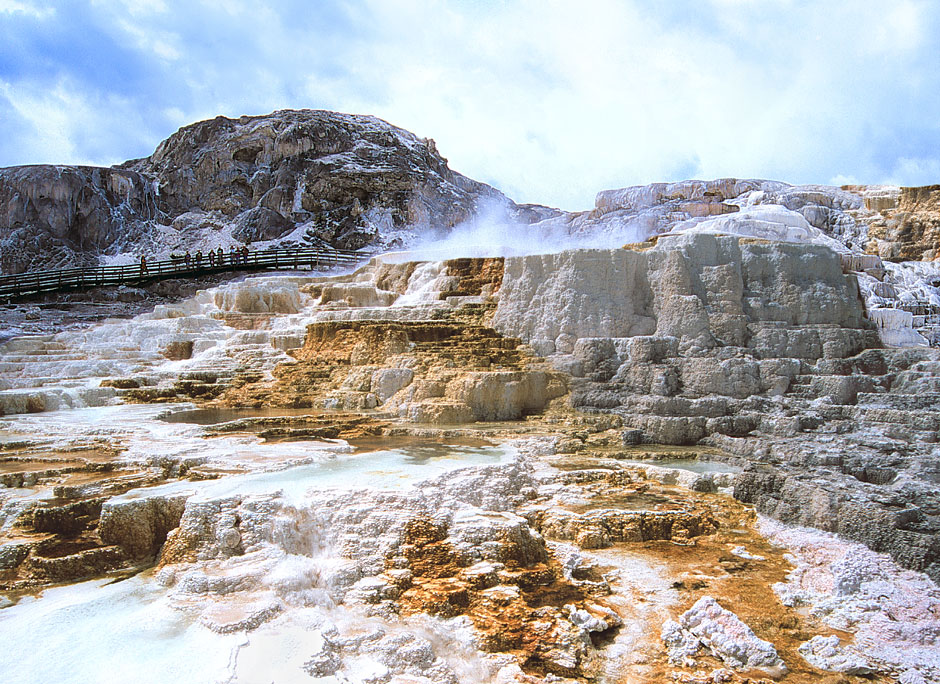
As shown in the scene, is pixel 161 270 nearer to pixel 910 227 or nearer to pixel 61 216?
pixel 61 216

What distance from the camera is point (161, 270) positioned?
50.4 ft

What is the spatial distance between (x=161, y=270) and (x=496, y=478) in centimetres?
1404

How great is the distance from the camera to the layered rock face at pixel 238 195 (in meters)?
18.1

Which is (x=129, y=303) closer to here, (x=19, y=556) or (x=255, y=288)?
(x=255, y=288)

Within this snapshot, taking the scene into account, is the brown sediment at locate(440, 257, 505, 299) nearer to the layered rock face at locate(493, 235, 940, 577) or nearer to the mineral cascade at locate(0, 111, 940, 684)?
the mineral cascade at locate(0, 111, 940, 684)

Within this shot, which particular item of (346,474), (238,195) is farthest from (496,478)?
(238,195)

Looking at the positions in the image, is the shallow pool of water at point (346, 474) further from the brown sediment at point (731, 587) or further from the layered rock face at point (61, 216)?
the layered rock face at point (61, 216)

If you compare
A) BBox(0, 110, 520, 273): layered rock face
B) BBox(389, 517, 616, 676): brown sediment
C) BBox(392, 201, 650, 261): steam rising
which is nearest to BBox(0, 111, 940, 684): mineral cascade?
BBox(389, 517, 616, 676): brown sediment

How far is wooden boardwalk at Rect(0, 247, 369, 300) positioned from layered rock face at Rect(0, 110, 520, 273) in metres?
2.09

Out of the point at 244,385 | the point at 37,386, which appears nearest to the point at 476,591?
the point at 244,385

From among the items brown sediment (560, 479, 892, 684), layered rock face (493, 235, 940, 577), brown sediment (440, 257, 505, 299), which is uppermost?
brown sediment (440, 257, 505, 299)

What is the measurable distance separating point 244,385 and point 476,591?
5.45m

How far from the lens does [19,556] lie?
3.03 m

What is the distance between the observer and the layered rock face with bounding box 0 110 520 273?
1809 cm
